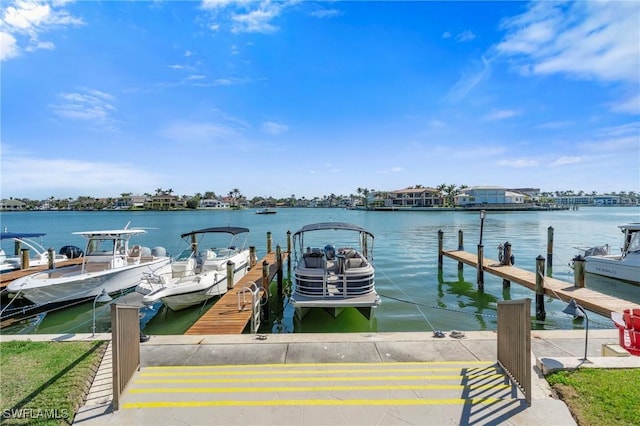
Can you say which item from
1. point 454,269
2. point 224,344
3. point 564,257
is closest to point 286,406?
point 224,344

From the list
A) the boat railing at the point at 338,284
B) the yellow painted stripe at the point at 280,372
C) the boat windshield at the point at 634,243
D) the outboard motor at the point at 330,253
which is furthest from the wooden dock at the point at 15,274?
the boat windshield at the point at 634,243

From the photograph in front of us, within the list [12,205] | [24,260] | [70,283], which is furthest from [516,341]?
[12,205]

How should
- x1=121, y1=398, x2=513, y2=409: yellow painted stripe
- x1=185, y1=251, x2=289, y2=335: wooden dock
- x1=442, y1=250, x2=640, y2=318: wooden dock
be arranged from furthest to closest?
x1=442, y1=250, x2=640, y2=318: wooden dock
x1=185, y1=251, x2=289, y2=335: wooden dock
x1=121, y1=398, x2=513, y2=409: yellow painted stripe

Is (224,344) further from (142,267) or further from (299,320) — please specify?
(142,267)

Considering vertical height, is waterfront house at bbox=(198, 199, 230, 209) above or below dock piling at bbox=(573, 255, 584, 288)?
above

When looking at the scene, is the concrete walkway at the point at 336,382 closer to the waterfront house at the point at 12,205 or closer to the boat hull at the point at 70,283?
the boat hull at the point at 70,283

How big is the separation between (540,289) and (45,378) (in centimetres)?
1476

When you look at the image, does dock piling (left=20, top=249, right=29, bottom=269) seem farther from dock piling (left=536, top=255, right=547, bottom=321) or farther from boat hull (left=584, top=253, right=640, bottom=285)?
boat hull (left=584, top=253, right=640, bottom=285)

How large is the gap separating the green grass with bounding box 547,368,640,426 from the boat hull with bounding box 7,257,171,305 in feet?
49.3

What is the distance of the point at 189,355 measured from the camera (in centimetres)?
682

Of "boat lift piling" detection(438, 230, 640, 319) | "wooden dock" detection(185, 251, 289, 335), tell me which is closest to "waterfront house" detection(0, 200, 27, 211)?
"wooden dock" detection(185, 251, 289, 335)

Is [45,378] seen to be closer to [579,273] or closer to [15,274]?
[579,273]

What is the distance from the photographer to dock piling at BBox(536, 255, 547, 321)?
1297 cm

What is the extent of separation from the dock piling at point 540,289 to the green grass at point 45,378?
45.8 ft
